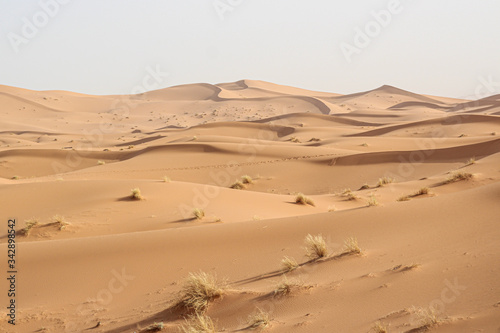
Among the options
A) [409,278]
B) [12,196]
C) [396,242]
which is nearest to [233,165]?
[12,196]

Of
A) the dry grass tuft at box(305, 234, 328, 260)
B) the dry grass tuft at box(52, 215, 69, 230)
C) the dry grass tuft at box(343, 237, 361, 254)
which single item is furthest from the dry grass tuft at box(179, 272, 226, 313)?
the dry grass tuft at box(52, 215, 69, 230)

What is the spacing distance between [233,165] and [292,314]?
2063 cm

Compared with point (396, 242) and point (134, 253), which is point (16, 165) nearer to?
point (134, 253)

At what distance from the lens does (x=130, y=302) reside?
669cm

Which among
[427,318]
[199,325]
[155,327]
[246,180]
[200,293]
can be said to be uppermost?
[246,180]

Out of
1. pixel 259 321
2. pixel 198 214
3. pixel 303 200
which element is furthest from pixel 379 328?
pixel 303 200

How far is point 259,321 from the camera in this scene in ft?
16.4

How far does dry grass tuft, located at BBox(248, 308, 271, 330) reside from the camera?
4859mm

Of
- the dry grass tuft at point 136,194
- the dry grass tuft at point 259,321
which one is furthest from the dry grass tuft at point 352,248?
the dry grass tuft at point 136,194

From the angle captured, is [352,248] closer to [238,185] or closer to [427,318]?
[427,318]

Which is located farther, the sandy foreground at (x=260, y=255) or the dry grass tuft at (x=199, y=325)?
the sandy foreground at (x=260, y=255)

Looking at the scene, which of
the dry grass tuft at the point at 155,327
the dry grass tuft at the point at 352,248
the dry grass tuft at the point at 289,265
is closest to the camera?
the dry grass tuft at the point at 155,327

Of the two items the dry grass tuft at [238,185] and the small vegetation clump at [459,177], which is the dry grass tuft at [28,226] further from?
the small vegetation clump at [459,177]

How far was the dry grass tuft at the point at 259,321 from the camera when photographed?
4.86 meters
